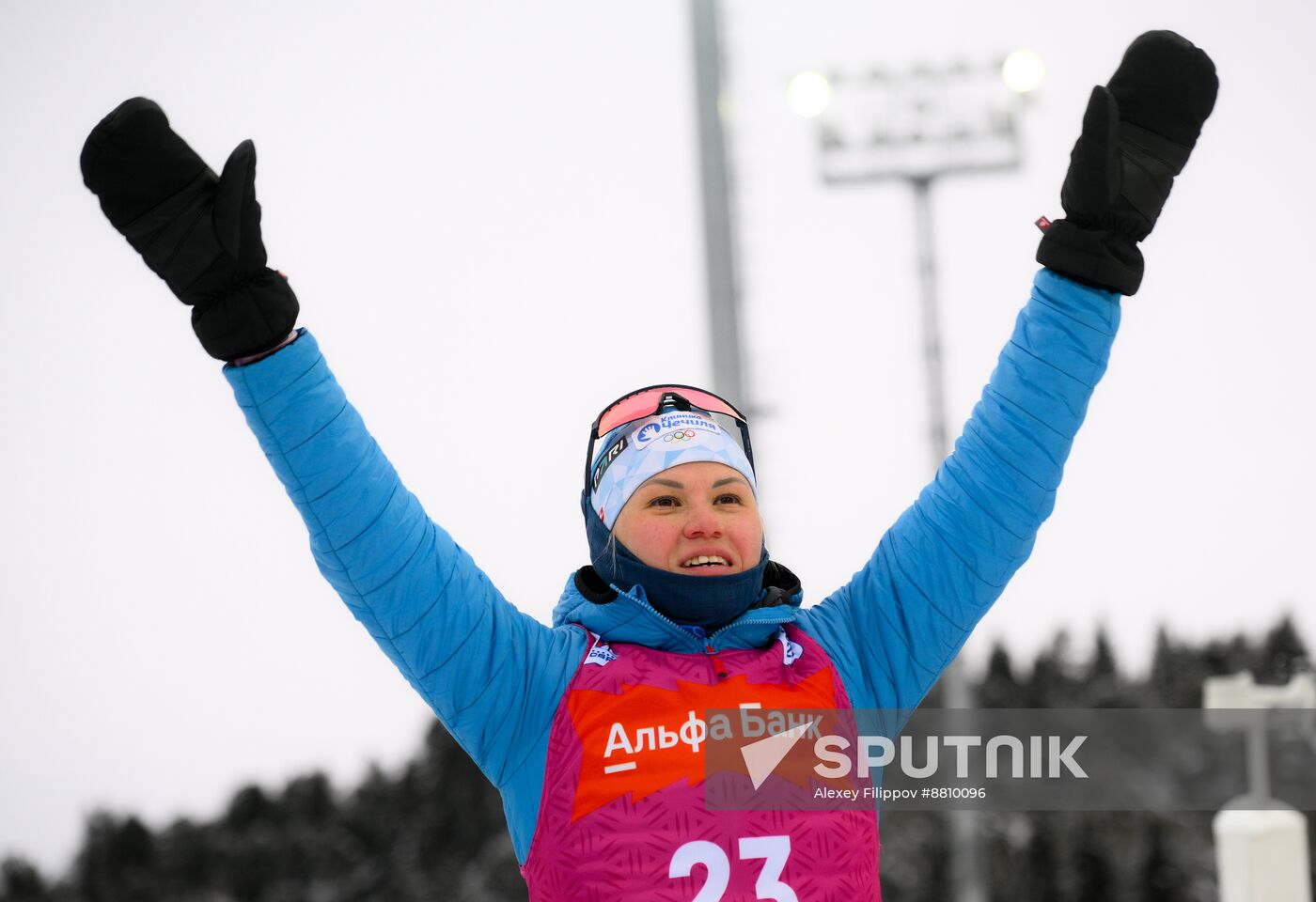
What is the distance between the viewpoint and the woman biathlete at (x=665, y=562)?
6.28 feet

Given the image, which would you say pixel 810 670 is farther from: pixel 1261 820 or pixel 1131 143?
pixel 1261 820

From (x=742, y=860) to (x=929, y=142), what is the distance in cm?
822

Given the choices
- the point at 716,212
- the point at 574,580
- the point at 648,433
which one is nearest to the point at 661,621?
the point at 574,580

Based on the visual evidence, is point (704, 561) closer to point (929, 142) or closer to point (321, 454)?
point (321, 454)

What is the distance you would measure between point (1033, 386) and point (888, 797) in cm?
97

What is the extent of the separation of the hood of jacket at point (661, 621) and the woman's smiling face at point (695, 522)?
0.23 feet

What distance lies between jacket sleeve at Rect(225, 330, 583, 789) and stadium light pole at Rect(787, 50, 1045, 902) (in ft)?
23.2

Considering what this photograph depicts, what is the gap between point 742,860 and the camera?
200 centimetres

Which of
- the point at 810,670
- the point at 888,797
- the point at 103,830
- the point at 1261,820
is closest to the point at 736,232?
the point at 1261,820

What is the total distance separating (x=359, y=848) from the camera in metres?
26.9

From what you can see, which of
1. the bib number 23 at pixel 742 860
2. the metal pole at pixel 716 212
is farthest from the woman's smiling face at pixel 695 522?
the metal pole at pixel 716 212

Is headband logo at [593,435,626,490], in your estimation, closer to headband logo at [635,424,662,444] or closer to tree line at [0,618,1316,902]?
headband logo at [635,424,662,444]

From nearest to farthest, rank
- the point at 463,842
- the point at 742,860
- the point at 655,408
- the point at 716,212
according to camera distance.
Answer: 1. the point at 742,860
2. the point at 655,408
3. the point at 716,212
4. the point at 463,842

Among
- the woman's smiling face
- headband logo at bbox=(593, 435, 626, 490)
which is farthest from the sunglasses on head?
the woman's smiling face
